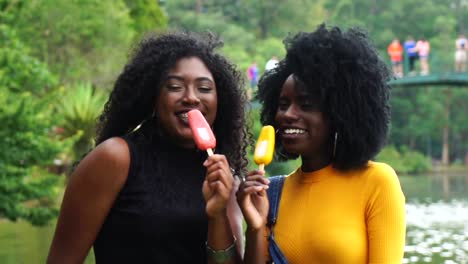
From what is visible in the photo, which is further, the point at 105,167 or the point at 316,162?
the point at 316,162

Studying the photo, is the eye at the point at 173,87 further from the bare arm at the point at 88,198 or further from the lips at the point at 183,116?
the bare arm at the point at 88,198

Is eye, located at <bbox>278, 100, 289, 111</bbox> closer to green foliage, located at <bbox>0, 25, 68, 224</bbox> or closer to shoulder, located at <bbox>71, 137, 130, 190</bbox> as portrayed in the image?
shoulder, located at <bbox>71, 137, 130, 190</bbox>

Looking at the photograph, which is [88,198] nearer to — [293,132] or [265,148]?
[265,148]

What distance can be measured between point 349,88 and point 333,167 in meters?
0.27

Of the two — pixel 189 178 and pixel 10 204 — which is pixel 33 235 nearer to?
pixel 10 204

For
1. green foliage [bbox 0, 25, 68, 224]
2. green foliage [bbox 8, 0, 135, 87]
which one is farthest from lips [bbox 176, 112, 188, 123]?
green foliage [bbox 8, 0, 135, 87]

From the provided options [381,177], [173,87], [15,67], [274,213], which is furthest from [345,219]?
[15,67]

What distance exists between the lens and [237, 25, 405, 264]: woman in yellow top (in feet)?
11.0

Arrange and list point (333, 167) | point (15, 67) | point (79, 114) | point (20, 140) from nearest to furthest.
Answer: point (333, 167) < point (20, 140) < point (15, 67) < point (79, 114)

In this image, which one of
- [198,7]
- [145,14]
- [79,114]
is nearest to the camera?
[79,114]

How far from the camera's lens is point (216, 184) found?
10.6 feet

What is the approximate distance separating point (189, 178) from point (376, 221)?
0.66 metres

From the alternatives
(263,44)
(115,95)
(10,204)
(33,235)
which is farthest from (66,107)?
(263,44)

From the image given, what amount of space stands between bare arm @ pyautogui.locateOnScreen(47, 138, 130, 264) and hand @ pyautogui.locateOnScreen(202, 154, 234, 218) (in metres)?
0.31
